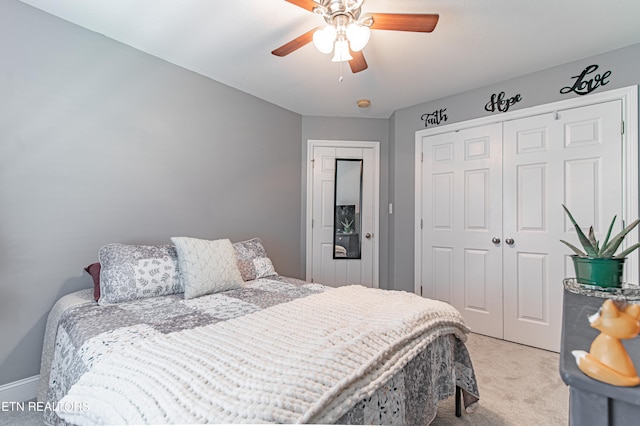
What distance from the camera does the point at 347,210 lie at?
12.7 feet

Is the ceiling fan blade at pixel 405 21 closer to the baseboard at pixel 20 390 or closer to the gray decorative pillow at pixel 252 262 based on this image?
the gray decorative pillow at pixel 252 262

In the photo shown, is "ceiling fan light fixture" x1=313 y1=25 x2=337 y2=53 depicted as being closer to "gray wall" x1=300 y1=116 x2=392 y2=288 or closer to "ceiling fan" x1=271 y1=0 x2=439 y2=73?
"ceiling fan" x1=271 y1=0 x2=439 y2=73

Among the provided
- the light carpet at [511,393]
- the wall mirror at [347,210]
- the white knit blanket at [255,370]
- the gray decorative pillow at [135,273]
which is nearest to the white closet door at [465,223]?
the light carpet at [511,393]

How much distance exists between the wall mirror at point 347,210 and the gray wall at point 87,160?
4.26 ft

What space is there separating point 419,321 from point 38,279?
231cm

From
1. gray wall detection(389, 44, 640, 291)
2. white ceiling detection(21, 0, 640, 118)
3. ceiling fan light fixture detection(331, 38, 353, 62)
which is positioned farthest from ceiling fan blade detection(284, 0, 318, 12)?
gray wall detection(389, 44, 640, 291)

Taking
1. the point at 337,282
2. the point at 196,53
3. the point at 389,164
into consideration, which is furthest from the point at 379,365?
the point at 389,164

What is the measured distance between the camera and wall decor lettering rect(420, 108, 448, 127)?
3.27 m

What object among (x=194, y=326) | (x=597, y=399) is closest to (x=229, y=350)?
(x=194, y=326)

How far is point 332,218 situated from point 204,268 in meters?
2.12

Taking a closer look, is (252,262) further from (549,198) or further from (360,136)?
(549,198)

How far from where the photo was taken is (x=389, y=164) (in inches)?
151

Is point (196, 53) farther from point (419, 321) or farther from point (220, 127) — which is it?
point (419, 321)

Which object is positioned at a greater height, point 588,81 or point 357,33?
point 588,81
